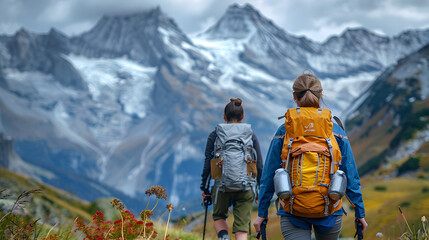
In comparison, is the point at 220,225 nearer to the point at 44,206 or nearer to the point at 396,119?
the point at 44,206

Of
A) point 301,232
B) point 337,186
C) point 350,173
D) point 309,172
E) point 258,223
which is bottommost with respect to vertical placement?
point 301,232

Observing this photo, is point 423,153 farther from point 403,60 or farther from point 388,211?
point 403,60

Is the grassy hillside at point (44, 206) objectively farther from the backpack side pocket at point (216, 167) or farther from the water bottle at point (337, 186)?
the water bottle at point (337, 186)

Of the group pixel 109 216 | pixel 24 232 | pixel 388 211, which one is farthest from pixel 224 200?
pixel 388 211

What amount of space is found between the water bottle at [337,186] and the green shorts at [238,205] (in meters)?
2.90

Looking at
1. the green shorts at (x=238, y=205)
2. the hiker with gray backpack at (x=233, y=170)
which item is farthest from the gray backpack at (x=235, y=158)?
the green shorts at (x=238, y=205)

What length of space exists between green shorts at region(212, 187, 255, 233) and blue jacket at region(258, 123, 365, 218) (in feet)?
7.92

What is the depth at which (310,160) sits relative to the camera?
367 cm

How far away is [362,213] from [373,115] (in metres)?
111

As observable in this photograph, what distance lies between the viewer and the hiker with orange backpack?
3.62 metres

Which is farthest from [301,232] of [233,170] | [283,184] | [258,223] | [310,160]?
[233,170]

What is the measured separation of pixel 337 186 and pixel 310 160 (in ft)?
1.01

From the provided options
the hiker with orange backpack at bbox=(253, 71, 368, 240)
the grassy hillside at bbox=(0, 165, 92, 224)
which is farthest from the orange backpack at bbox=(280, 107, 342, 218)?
the grassy hillside at bbox=(0, 165, 92, 224)

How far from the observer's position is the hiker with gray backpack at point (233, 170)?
6223 millimetres
